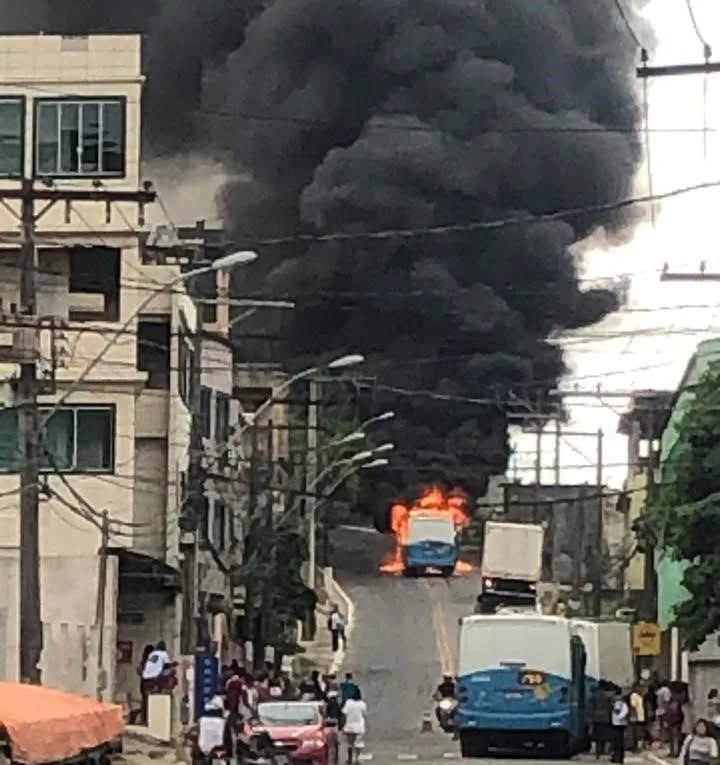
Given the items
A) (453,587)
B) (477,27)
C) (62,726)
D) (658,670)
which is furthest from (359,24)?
(62,726)

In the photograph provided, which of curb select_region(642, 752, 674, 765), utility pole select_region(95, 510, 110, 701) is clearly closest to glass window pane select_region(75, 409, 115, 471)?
utility pole select_region(95, 510, 110, 701)

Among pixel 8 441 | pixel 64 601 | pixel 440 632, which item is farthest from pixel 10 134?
pixel 440 632

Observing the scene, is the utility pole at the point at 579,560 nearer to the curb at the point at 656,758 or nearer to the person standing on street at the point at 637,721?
the person standing on street at the point at 637,721

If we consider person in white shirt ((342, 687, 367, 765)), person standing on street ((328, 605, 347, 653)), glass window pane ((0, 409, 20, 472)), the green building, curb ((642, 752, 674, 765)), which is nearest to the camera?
person in white shirt ((342, 687, 367, 765))

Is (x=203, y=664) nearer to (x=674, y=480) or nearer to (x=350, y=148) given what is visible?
(x=674, y=480)

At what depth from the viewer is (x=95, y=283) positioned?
1925 inches

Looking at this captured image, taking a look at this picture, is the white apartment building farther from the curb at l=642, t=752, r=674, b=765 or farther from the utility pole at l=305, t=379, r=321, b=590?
the utility pole at l=305, t=379, r=321, b=590

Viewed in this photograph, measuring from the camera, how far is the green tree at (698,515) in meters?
41.1

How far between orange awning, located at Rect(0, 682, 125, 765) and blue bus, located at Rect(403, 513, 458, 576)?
205 ft

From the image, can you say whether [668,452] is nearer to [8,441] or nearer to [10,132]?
[8,441]

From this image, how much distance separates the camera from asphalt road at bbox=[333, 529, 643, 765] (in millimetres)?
45562

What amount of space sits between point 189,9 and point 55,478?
55279 millimetres

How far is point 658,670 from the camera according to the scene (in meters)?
66.9

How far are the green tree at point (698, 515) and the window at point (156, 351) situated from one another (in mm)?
12721
